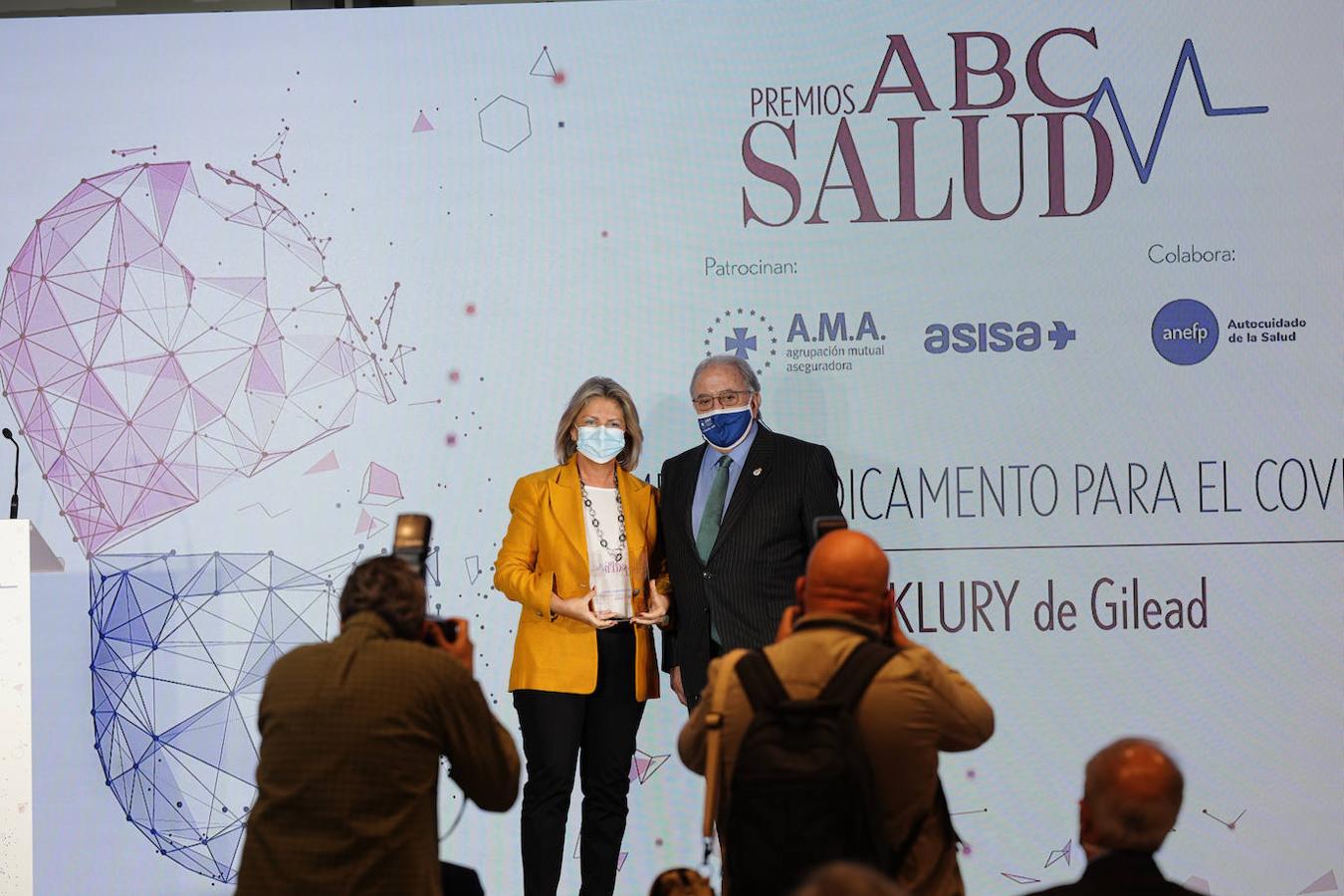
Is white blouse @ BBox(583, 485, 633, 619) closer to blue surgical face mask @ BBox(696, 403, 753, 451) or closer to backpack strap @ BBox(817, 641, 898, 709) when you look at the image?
blue surgical face mask @ BBox(696, 403, 753, 451)

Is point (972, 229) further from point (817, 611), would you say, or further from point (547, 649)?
point (817, 611)

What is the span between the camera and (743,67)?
5.43 metres

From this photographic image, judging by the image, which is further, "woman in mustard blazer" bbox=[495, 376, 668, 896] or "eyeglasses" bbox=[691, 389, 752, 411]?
"eyeglasses" bbox=[691, 389, 752, 411]

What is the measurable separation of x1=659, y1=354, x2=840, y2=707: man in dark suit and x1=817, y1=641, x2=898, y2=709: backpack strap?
166 centimetres

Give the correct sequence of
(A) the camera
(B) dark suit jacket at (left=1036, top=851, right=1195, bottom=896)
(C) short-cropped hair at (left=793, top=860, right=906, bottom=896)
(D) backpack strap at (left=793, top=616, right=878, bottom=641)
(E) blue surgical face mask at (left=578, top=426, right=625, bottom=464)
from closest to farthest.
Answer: (C) short-cropped hair at (left=793, top=860, right=906, bottom=896) < (B) dark suit jacket at (left=1036, top=851, right=1195, bottom=896) < (D) backpack strap at (left=793, top=616, right=878, bottom=641) < (A) the camera < (E) blue surgical face mask at (left=578, top=426, right=625, bottom=464)

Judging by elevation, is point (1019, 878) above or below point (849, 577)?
below

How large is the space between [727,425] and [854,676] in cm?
197

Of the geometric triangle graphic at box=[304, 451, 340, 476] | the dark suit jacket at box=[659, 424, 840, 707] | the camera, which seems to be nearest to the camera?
the camera

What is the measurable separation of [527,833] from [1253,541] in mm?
2837

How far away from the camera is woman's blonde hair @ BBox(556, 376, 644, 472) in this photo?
185 inches

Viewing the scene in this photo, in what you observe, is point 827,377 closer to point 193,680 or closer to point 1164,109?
point 1164,109

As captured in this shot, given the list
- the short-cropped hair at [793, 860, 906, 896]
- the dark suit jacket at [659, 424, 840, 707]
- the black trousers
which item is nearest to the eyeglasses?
the dark suit jacket at [659, 424, 840, 707]

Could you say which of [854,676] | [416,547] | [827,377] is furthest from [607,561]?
[854,676]

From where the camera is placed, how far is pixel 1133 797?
2.55m
